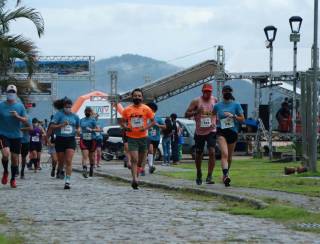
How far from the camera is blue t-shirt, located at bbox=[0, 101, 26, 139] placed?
16.9 m

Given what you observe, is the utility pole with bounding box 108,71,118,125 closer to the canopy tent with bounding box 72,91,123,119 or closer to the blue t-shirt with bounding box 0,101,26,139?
the canopy tent with bounding box 72,91,123,119

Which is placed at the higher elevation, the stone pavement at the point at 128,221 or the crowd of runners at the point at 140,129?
the crowd of runners at the point at 140,129

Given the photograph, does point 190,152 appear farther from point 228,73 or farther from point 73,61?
point 73,61

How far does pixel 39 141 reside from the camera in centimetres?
2669

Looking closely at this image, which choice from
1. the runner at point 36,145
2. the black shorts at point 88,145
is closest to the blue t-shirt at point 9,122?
the black shorts at point 88,145

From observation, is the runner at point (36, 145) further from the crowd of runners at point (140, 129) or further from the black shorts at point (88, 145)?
the crowd of runners at point (140, 129)

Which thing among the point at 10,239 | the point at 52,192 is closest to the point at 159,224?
the point at 10,239

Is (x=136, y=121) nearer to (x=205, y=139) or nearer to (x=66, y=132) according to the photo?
(x=205, y=139)

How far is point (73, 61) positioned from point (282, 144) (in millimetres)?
47829

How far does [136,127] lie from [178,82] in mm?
31888

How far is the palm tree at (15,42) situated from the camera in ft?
88.7

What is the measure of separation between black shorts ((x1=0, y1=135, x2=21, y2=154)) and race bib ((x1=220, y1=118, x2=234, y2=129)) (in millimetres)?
3806

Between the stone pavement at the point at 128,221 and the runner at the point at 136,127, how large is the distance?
5.04 ft

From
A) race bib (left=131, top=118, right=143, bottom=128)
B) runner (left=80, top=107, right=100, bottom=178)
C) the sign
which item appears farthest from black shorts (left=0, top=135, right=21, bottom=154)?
the sign
